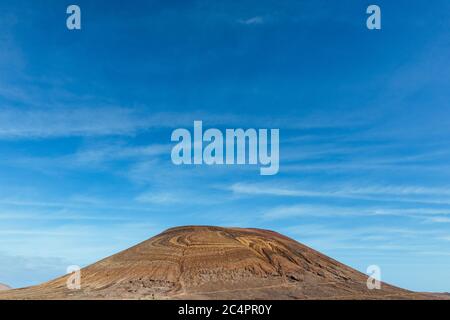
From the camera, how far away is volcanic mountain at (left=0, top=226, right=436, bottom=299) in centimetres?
10150

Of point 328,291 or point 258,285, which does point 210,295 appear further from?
point 328,291

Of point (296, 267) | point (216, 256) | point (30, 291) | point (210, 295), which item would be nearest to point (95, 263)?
point (30, 291)

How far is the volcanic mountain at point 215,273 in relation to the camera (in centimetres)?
10150

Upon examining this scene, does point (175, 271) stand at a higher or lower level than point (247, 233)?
lower

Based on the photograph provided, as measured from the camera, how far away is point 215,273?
108m

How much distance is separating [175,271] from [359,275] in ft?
177

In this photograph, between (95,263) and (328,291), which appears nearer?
(328,291)
